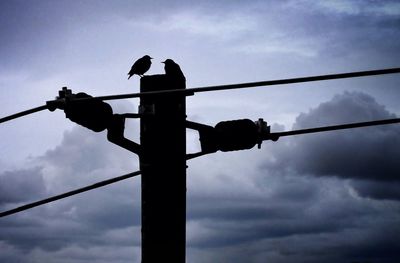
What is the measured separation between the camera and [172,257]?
4.18 metres

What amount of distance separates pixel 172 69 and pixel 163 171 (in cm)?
109

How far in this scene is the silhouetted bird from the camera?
472 cm

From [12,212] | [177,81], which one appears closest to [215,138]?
[177,81]

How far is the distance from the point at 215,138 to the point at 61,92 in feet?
5.36

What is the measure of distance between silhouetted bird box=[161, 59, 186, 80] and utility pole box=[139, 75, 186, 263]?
0.37 feet

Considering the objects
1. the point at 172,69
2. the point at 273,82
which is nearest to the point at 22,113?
the point at 172,69

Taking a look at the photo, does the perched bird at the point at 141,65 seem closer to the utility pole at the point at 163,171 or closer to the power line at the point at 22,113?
the power line at the point at 22,113

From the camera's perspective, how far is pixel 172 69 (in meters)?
4.80

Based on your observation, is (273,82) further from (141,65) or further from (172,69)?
(141,65)

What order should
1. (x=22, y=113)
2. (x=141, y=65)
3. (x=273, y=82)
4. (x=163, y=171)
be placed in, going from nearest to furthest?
(x=273, y=82), (x=163, y=171), (x=22, y=113), (x=141, y=65)

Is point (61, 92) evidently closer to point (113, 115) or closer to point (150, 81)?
point (113, 115)

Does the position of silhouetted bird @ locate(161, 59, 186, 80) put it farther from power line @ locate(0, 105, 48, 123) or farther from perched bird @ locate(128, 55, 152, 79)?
perched bird @ locate(128, 55, 152, 79)

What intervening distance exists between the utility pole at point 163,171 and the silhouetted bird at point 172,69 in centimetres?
11

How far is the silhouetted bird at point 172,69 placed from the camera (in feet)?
15.5
